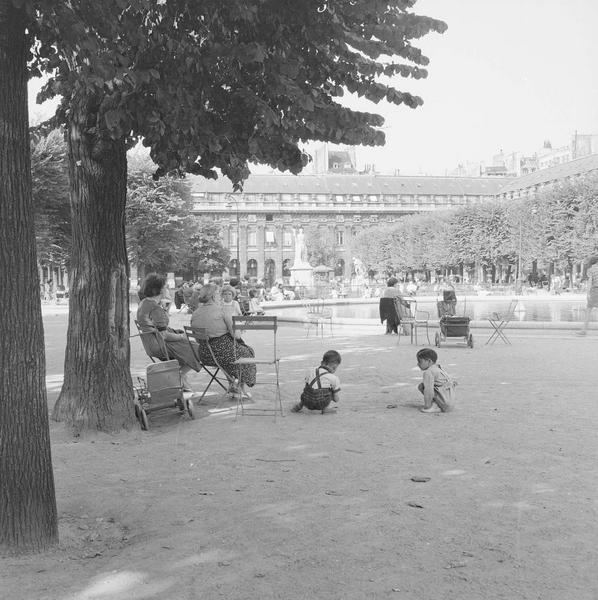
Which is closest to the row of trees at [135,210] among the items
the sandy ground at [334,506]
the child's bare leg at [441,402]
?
the child's bare leg at [441,402]

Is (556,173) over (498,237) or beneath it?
over

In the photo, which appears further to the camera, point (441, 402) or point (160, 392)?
point (441, 402)

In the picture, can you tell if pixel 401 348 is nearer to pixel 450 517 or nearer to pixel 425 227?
pixel 450 517

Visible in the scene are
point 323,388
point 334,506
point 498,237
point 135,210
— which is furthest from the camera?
point 498,237

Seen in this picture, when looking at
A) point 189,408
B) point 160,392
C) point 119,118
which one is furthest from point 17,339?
point 189,408

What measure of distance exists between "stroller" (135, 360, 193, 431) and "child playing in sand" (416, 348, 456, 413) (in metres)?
2.62

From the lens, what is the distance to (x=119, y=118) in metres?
6.05

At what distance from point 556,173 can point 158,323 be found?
289 ft

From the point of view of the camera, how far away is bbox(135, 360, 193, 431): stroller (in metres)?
7.45

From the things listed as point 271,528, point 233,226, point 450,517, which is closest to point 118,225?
point 271,528

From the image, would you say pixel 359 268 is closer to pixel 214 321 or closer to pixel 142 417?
pixel 214 321

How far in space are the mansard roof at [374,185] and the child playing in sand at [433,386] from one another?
9759cm

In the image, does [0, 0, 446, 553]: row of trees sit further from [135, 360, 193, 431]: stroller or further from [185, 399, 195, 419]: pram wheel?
[185, 399, 195, 419]: pram wheel

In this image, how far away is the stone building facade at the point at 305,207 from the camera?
338 ft
